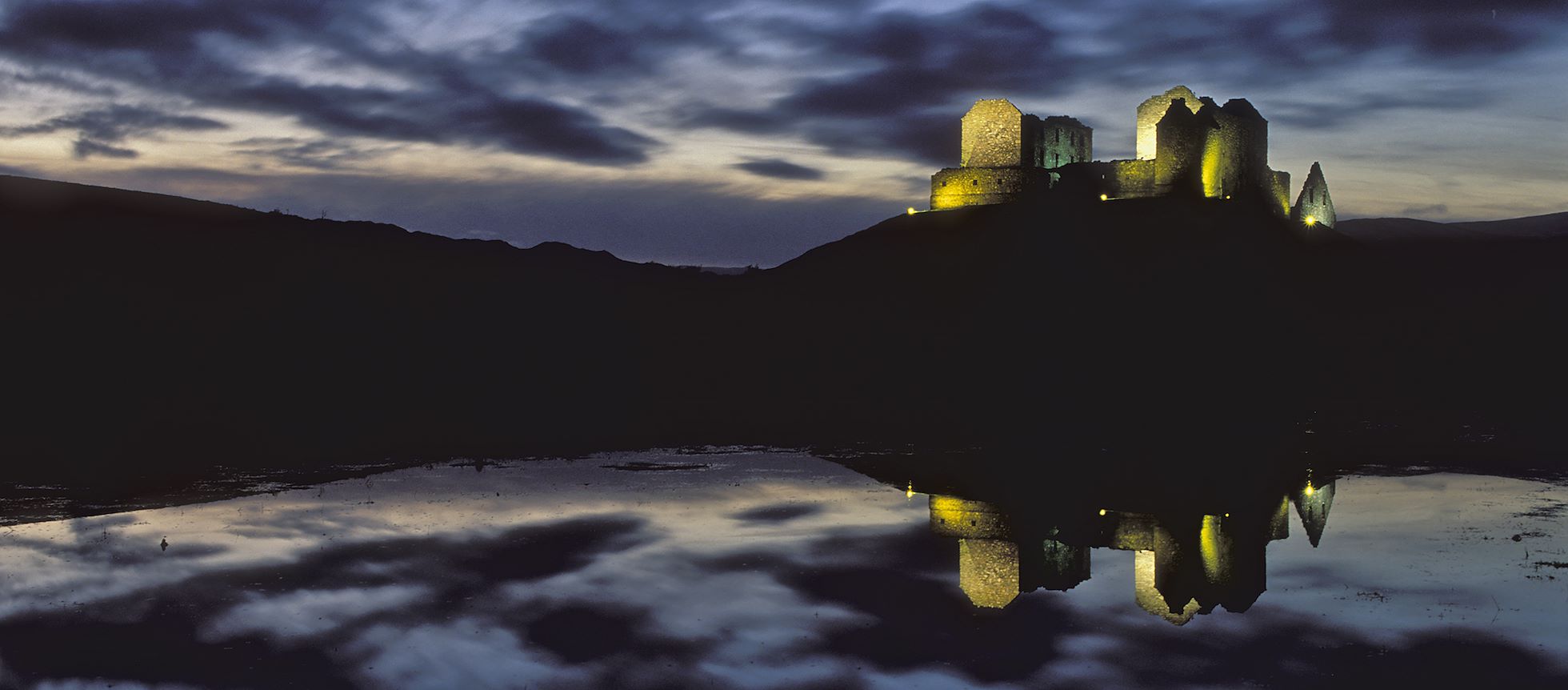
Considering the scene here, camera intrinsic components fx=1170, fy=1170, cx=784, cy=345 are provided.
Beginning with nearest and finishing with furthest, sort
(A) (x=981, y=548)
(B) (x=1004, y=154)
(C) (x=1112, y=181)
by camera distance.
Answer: (A) (x=981, y=548)
(C) (x=1112, y=181)
(B) (x=1004, y=154)

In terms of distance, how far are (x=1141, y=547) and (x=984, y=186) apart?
254 ft

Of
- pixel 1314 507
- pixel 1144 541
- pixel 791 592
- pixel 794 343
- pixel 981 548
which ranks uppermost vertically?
pixel 794 343

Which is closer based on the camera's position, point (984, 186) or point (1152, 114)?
point (1152, 114)

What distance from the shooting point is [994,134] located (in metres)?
102

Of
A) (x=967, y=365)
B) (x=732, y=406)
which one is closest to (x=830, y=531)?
(x=732, y=406)

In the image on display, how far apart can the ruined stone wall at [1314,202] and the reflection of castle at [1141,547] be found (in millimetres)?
73312

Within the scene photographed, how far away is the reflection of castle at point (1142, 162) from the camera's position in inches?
3447

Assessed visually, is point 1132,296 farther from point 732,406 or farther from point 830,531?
point 830,531

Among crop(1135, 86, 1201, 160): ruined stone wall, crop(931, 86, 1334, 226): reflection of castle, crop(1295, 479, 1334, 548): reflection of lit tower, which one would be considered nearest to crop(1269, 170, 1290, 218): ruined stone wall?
crop(931, 86, 1334, 226): reflection of castle

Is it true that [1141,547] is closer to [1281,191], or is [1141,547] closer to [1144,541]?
[1144,541]

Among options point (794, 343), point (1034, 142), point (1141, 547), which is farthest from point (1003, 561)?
point (1034, 142)

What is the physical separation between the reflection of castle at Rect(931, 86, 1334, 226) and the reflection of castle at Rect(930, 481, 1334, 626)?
184 feet

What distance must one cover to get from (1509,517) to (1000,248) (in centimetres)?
6328

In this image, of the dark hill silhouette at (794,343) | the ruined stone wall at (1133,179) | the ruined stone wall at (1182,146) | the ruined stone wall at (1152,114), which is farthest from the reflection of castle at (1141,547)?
the ruined stone wall at (1152,114)
